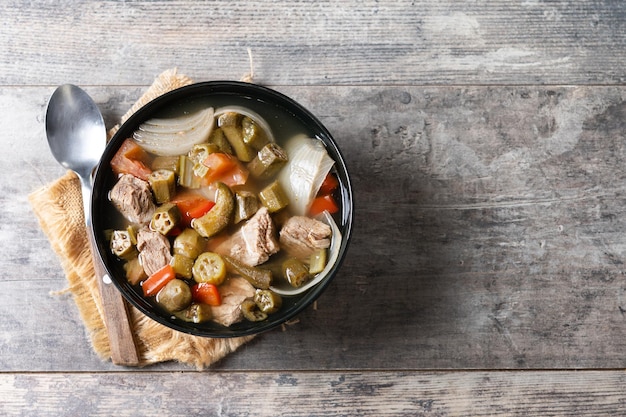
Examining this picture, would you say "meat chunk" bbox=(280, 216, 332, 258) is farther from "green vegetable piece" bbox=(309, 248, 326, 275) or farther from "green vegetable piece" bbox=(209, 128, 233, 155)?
"green vegetable piece" bbox=(209, 128, 233, 155)

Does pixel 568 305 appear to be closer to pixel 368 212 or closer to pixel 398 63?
pixel 368 212

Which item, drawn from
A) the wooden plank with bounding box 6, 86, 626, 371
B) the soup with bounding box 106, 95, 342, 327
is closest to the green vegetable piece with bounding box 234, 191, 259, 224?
the soup with bounding box 106, 95, 342, 327

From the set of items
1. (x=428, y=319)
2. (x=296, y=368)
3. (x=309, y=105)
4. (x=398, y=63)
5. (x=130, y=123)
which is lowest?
(x=296, y=368)

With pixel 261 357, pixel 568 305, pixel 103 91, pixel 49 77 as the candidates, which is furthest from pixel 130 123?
pixel 568 305

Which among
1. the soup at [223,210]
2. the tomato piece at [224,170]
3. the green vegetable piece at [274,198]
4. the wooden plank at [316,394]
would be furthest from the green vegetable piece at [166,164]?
the wooden plank at [316,394]

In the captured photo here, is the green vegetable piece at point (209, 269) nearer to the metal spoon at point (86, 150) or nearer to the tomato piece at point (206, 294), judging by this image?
the tomato piece at point (206, 294)
